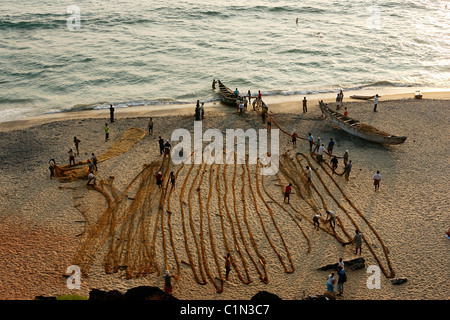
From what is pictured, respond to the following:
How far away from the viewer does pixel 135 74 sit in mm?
44250

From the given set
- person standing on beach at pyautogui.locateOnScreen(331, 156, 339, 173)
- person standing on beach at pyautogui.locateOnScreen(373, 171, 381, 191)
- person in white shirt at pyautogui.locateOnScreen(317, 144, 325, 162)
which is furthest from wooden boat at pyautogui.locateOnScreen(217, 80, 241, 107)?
person standing on beach at pyautogui.locateOnScreen(373, 171, 381, 191)

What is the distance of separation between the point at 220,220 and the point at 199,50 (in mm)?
35493

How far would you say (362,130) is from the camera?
2764 centimetres

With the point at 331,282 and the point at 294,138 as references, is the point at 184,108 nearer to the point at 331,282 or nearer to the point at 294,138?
the point at 294,138

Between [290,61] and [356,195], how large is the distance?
2975 cm

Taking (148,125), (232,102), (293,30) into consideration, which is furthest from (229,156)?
(293,30)

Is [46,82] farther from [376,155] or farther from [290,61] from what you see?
[376,155]

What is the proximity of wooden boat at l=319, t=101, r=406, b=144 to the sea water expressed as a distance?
11.8 m

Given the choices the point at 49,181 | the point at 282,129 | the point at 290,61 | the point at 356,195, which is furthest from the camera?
the point at 290,61

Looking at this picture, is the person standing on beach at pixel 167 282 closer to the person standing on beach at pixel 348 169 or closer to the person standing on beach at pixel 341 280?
the person standing on beach at pixel 341 280

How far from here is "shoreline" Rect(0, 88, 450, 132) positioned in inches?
1341

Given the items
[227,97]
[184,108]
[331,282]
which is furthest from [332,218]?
[184,108]

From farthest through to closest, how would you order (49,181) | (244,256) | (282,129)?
(282,129) → (49,181) → (244,256)

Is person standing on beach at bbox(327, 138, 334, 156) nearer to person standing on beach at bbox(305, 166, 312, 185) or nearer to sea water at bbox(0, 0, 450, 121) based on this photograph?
person standing on beach at bbox(305, 166, 312, 185)
